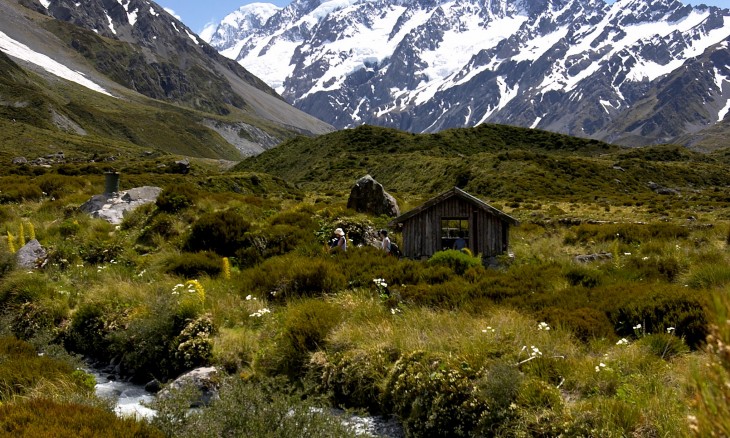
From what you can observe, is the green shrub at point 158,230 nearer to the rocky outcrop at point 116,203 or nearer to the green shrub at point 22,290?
the rocky outcrop at point 116,203

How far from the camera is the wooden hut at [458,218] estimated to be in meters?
21.2

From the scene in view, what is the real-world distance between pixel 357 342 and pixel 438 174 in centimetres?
6873

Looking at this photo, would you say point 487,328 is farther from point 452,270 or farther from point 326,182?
point 326,182

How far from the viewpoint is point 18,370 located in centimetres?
918

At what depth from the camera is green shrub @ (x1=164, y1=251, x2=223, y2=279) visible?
52.1ft

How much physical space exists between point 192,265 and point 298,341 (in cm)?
726

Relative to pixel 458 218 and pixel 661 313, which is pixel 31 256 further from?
pixel 661 313

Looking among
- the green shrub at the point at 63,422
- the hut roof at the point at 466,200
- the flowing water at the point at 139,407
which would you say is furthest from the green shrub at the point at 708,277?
the green shrub at the point at 63,422

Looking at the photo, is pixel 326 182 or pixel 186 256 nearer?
pixel 186 256

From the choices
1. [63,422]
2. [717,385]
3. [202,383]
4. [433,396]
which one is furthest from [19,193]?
[717,385]

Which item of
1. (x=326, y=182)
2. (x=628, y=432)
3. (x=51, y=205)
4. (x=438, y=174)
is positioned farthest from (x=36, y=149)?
(x=628, y=432)

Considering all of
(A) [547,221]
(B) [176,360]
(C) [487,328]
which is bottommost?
(B) [176,360]

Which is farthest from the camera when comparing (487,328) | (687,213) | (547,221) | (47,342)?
(687,213)

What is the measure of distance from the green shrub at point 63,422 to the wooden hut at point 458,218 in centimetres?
1526
